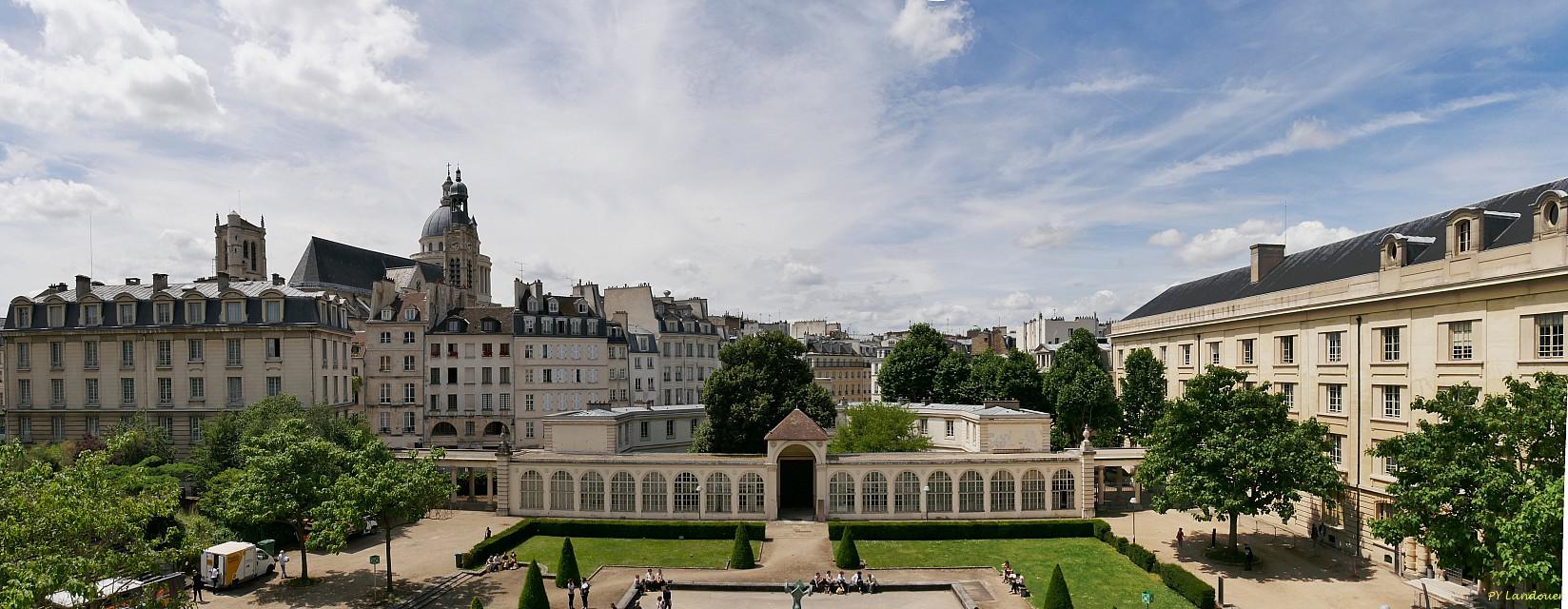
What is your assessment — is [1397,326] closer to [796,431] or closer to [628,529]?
[796,431]

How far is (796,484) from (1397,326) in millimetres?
31485

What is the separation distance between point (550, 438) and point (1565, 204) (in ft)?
167

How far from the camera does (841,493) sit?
46.9 meters

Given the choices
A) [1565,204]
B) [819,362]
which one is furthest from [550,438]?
[819,362]

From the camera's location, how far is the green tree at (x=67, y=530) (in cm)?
1733

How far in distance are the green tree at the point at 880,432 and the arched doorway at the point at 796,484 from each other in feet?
21.3

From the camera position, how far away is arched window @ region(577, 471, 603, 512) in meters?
47.2

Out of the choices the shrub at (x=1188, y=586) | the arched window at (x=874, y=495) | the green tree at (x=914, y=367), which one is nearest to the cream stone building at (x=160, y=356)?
the arched window at (x=874, y=495)

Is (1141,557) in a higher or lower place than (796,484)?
lower

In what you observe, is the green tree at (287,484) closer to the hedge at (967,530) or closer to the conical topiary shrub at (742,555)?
the conical topiary shrub at (742,555)

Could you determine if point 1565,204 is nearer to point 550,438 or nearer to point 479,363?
point 550,438

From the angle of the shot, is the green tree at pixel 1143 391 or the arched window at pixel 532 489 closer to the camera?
the arched window at pixel 532 489

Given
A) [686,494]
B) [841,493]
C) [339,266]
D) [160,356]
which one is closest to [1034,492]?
[841,493]

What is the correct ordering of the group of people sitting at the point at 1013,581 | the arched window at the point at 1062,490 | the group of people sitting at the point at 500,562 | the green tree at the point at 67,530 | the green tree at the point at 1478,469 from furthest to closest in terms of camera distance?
the arched window at the point at 1062,490, the group of people sitting at the point at 500,562, the group of people sitting at the point at 1013,581, the green tree at the point at 1478,469, the green tree at the point at 67,530
